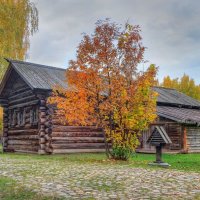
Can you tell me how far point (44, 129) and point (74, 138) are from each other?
88.3 inches

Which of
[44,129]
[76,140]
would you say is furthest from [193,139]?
[44,129]

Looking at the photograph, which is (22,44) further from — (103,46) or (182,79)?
(182,79)

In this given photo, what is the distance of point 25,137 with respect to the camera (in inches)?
945

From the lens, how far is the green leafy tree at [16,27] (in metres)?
30.1

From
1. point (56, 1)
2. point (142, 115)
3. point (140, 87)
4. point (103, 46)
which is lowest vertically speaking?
point (142, 115)

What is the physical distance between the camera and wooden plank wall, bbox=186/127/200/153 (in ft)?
83.4

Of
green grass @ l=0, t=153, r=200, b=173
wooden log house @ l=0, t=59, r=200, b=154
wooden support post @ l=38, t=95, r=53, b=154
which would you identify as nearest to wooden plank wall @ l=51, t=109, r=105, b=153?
wooden log house @ l=0, t=59, r=200, b=154

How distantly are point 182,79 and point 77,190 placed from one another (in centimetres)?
5721

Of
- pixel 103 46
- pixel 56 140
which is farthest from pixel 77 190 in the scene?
pixel 56 140

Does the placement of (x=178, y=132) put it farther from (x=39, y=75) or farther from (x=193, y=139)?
(x=39, y=75)

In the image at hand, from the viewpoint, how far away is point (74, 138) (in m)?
23.1

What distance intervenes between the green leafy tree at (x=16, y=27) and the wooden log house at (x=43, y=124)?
515 cm

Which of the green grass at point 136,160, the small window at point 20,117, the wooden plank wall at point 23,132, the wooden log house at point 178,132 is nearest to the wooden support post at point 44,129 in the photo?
the wooden plank wall at point 23,132

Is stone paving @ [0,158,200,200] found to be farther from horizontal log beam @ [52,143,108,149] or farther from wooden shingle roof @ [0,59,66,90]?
horizontal log beam @ [52,143,108,149]
